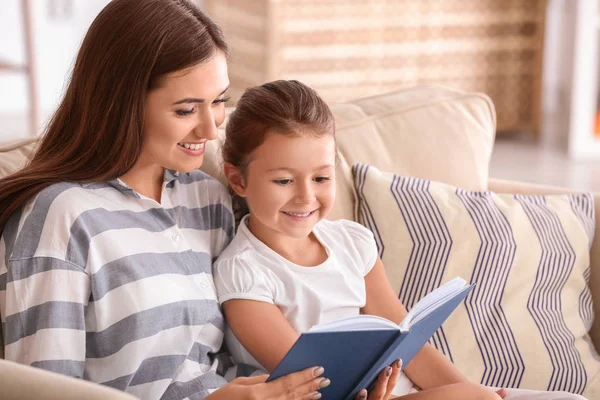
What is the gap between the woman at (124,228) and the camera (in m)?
1.24

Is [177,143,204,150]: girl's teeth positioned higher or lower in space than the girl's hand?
higher

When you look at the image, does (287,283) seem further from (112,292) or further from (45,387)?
(45,387)

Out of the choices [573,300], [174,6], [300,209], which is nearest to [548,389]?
[573,300]

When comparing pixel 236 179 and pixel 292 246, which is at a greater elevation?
pixel 236 179

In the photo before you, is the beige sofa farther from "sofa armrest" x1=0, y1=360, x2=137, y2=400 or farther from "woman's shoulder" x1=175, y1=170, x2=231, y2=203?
"sofa armrest" x1=0, y1=360, x2=137, y2=400

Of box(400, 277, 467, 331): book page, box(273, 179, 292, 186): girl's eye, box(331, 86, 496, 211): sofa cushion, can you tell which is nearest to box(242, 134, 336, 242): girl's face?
box(273, 179, 292, 186): girl's eye

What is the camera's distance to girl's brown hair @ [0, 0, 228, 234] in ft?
4.37

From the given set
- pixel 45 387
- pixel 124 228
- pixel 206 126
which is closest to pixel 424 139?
pixel 206 126

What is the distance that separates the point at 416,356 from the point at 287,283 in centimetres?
27

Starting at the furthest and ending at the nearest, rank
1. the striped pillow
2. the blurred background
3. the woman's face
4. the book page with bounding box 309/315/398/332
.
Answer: the blurred background → the striped pillow → the woman's face → the book page with bounding box 309/315/398/332

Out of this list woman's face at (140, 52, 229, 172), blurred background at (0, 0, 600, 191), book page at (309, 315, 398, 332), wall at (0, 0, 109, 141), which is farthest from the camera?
wall at (0, 0, 109, 141)

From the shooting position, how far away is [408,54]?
5.18 meters

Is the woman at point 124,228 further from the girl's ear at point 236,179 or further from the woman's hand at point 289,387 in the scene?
the girl's ear at point 236,179

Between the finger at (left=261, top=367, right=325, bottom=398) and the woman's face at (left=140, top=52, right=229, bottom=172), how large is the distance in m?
0.38
